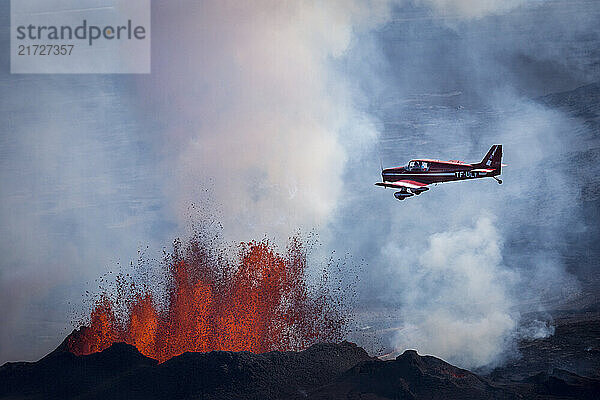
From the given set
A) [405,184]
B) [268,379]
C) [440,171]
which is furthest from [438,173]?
[268,379]

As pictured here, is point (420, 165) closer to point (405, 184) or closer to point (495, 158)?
point (405, 184)

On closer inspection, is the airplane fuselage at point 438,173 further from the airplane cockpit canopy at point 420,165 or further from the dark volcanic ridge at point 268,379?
the dark volcanic ridge at point 268,379

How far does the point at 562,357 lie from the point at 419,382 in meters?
17.0

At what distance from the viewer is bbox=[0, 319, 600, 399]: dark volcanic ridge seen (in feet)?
135

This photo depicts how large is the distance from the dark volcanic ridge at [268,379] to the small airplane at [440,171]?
10907 millimetres

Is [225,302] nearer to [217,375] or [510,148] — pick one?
[217,375]

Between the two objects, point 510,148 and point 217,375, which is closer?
point 217,375

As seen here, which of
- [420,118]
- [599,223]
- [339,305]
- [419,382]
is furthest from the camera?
[420,118]

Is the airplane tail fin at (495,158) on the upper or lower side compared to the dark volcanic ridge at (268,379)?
upper

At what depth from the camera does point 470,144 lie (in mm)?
65562

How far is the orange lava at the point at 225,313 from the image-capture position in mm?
53406

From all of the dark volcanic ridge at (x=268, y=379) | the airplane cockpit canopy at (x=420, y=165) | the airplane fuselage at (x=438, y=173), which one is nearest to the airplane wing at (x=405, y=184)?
the airplane fuselage at (x=438, y=173)

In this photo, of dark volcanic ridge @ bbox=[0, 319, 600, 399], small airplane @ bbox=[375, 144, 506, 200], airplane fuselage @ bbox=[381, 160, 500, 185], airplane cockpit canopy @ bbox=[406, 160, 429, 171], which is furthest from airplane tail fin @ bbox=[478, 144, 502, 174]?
dark volcanic ridge @ bbox=[0, 319, 600, 399]

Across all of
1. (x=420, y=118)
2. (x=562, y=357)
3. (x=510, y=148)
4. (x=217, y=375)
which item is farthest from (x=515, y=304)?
(x=217, y=375)
